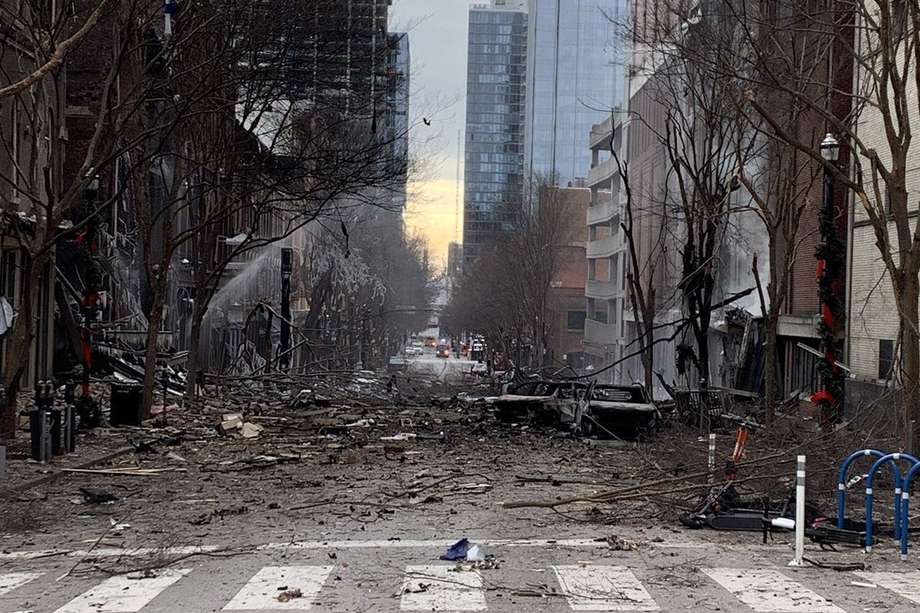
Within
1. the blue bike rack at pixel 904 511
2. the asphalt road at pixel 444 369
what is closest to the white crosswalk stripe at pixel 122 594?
the blue bike rack at pixel 904 511

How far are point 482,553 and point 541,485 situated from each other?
245 inches

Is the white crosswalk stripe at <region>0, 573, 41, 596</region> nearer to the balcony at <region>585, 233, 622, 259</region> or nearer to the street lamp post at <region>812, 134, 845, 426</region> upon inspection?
the street lamp post at <region>812, 134, 845, 426</region>

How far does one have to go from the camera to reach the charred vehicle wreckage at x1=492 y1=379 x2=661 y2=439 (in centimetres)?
2591

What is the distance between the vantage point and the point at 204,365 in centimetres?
4781

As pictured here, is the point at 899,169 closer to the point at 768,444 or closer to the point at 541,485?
the point at 768,444

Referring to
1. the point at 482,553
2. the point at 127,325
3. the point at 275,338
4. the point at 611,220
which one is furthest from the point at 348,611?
the point at 611,220

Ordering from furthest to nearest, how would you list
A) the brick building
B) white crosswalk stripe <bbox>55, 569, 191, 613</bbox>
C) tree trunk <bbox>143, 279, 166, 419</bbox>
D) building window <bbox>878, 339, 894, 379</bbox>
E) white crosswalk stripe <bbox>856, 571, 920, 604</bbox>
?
the brick building
building window <bbox>878, 339, 894, 379</bbox>
tree trunk <bbox>143, 279, 166, 419</bbox>
white crosswalk stripe <bbox>856, 571, 920, 604</bbox>
white crosswalk stripe <bbox>55, 569, 191, 613</bbox>

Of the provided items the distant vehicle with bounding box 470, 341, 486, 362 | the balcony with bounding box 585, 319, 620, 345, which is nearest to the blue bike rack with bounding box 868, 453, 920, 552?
the balcony with bounding box 585, 319, 620, 345

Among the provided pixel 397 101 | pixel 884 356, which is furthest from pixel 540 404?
pixel 397 101

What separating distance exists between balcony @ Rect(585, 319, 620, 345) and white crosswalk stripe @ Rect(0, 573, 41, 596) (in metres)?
65.1

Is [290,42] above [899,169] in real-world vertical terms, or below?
above

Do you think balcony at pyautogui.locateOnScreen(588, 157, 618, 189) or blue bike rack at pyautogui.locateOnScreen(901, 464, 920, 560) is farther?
balcony at pyautogui.locateOnScreen(588, 157, 618, 189)

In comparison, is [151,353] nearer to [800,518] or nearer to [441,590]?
[441,590]

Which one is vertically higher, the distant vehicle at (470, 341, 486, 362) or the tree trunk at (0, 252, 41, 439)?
the tree trunk at (0, 252, 41, 439)
